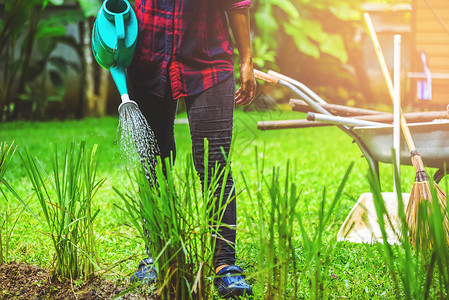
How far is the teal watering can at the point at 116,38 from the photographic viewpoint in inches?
75.5

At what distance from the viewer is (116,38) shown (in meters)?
1.92

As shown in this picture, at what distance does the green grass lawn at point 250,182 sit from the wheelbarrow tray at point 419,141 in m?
0.19

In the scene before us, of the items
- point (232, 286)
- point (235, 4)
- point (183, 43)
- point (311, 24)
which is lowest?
point (232, 286)

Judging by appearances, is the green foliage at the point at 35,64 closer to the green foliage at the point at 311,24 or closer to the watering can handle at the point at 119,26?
the green foliage at the point at 311,24

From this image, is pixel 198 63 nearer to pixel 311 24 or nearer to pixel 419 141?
pixel 419 141

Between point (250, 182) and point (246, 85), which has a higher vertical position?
point (246, 85)

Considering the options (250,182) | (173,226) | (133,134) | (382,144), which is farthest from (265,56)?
(173,226)

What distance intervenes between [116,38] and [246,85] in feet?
1.71

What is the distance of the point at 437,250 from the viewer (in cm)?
128

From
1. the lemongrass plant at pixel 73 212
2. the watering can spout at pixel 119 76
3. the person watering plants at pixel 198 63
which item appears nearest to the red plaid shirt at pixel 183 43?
the person watering plants at pixel 198 63

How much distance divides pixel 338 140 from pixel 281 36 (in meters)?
3.07

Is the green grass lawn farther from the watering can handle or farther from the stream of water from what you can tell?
the watering can handle

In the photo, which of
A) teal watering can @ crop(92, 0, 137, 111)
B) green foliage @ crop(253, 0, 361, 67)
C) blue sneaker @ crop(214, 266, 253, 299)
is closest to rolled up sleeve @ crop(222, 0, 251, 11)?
teal watering can @ crop(92, 0, 137, 111)

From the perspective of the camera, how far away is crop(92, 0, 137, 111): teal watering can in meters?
1.92
